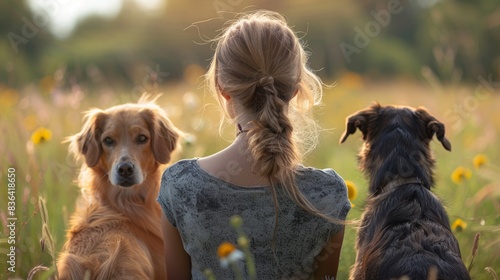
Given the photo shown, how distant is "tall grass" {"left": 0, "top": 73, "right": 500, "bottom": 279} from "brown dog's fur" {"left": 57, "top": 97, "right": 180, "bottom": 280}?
0.78 feet

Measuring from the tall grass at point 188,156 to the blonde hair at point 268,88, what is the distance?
0.89 meters

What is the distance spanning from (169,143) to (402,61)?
50.2 feet

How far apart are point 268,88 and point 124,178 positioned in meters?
1.34

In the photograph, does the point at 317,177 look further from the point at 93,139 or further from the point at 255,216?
the point at 93,139

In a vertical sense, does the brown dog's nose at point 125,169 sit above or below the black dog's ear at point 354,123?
below

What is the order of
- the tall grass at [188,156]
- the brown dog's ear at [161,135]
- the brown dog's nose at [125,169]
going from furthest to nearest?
the tall grass at [188,156]
the brown dog's ear at [161,135]
the brown dog's nose at [125,169]

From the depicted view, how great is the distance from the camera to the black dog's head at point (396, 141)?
423 centimetres

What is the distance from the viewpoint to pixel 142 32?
20531 millimetres

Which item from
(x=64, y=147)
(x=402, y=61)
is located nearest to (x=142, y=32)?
(x=402, y=61)

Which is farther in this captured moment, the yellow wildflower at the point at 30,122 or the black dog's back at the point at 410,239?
the yellow wildflower at the point at 30,122

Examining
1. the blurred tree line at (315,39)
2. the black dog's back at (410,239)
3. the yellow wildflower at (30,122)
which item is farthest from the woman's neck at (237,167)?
the blurred tree line at (315,39)

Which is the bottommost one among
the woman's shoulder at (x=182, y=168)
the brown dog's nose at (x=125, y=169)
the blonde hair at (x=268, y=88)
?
the brown dog's nose at (x=125, y=169)

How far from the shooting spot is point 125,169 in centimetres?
422

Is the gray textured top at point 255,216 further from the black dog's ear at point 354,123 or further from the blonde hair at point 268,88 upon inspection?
the black dog's ear at point 354,123
